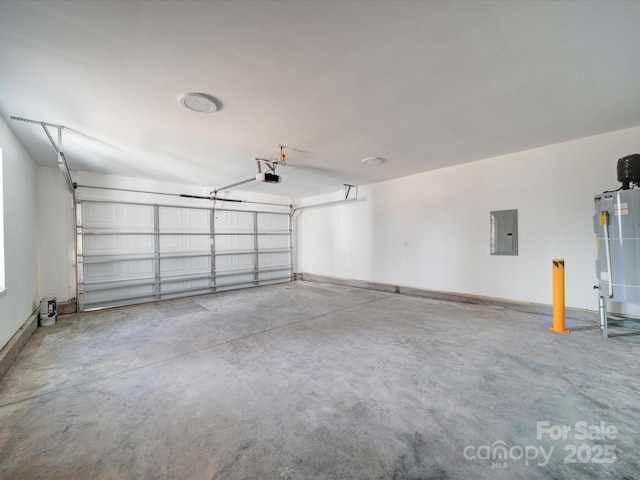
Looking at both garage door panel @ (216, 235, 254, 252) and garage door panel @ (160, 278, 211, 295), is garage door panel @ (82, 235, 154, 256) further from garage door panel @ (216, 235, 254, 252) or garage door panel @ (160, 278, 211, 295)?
garage door panel @ (216, 235, 254, 252)

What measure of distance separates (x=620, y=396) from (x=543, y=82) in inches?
108

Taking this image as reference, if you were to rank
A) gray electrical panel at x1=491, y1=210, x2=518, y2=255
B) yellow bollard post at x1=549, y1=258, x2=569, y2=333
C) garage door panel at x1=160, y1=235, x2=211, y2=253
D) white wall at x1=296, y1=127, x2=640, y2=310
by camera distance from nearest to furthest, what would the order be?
yellow bollard post at x1=549, y1=258, x2=569, y2=333
white wall at x1=296, y1=127, x2=640, y2=310
gray electrical panel at x1=491, y1=210, x2=518, y2=255
garage door panel at x1=160, y1=235, x2=211, y2=253

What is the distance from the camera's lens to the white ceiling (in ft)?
5.46

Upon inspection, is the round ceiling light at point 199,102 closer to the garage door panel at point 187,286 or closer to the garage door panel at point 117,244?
the garage door panel at point 117,244

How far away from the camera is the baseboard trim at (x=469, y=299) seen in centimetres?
386

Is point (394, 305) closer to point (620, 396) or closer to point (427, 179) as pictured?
point (427, 179)

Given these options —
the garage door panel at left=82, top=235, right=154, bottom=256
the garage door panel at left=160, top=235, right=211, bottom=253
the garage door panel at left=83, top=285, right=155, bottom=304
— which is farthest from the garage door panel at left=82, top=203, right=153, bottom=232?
the garage door panel at left=83, top=285, right=155, bottom=304

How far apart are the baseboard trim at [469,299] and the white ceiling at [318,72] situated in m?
2.61

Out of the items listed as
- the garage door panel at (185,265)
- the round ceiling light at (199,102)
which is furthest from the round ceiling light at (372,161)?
the garage door panel at (185,265)

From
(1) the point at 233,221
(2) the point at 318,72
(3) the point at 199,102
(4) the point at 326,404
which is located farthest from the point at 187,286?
(2) the point at 318,72

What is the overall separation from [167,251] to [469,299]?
664 centimetres

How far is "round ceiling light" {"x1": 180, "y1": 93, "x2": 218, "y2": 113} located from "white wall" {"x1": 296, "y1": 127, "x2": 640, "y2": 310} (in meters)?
4.54

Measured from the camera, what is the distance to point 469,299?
5020 mm

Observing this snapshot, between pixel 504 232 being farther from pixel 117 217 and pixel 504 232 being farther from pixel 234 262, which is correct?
pixel 117 217
